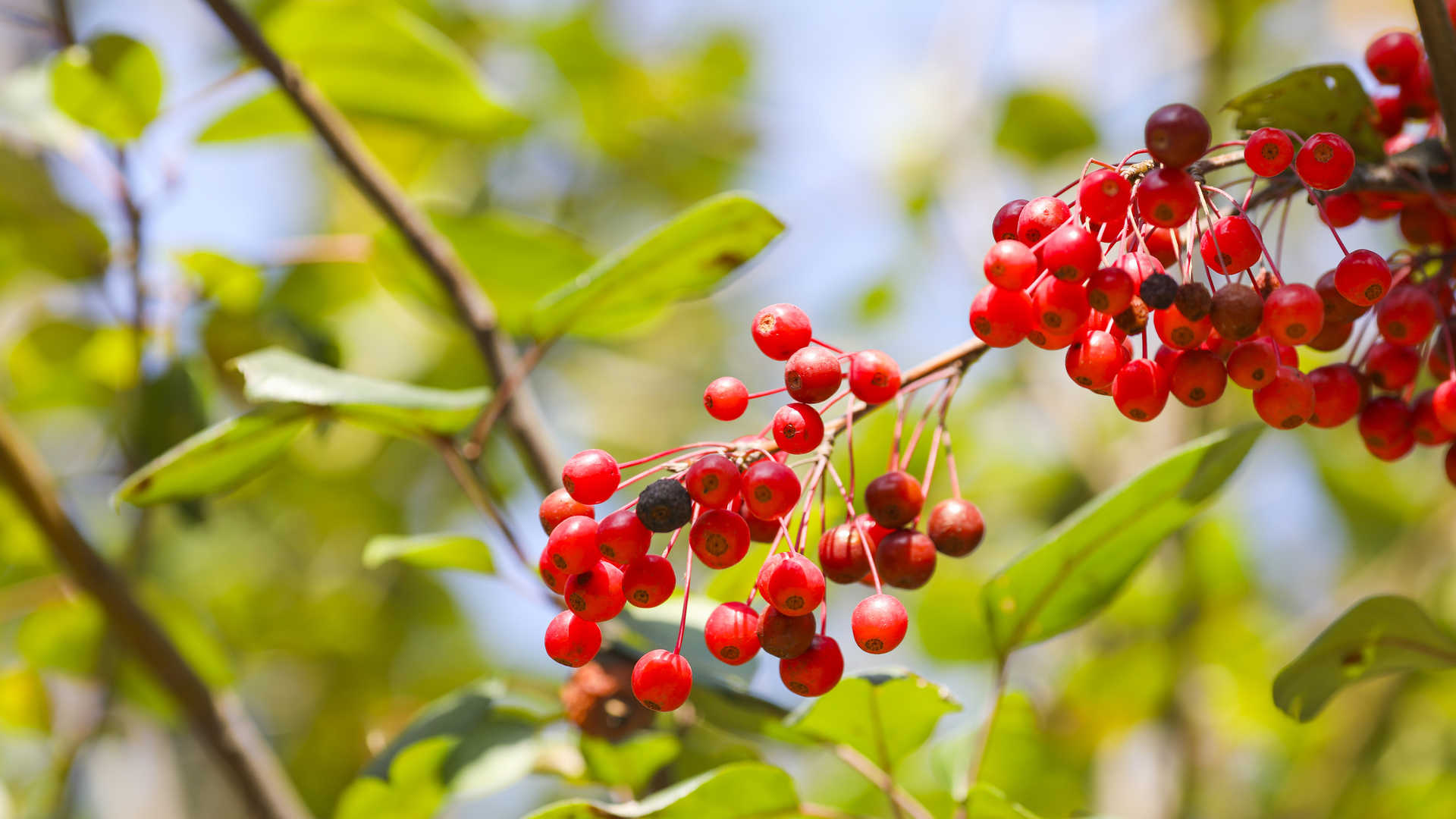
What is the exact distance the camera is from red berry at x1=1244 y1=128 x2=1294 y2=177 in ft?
2.65

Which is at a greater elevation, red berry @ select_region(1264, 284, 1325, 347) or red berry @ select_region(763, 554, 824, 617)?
red berry @ select_region(1264, 284, 1325, 347)

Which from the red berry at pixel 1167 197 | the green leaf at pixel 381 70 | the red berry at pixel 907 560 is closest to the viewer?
the red berry at pixel 1167 197

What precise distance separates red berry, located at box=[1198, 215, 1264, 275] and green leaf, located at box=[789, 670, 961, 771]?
1.53 ft

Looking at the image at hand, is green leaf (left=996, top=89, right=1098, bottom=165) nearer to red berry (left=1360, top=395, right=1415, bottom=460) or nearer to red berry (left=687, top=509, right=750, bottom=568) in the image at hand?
Answer: red berry (left=1360, top=395, right=1415, bottom=460)

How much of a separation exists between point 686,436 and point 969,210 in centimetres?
109

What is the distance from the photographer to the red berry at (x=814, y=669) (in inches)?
33.8

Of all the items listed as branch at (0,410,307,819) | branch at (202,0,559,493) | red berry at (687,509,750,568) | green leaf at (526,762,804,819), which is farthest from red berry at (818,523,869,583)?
branch at (0,410,307,819)

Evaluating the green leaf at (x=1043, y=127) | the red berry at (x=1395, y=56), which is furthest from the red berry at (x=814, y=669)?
the green leaf at (x=1043, y=127)

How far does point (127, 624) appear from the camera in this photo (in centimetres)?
154

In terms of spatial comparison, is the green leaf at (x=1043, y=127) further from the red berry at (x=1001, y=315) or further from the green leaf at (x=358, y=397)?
the red berry at (x=1001, y=315)

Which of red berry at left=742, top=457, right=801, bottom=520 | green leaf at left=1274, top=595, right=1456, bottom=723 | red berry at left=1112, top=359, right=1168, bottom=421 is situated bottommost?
green leaf at left=1274, top=595, right=1456, bottom=723

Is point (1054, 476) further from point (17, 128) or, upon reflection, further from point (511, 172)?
point (17, 128)

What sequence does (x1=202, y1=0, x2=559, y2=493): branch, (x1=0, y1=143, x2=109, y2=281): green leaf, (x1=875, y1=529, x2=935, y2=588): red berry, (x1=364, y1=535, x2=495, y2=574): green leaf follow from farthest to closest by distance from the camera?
(x1=0, y1=143, x2=109, y2=281): green leaf
(x1=202, y1=0, x2=559, y2=493): branch
(x1=364, y1=535, x2=495, y2=574): green leaf
(x1=875, y1=529, x2=935, y2=588): red berry

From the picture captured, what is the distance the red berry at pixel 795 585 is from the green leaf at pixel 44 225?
1.54 metres
